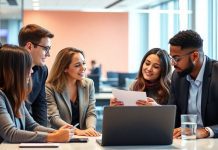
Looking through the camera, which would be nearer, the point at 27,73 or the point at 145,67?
the point at 27,73

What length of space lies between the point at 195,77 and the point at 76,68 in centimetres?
103

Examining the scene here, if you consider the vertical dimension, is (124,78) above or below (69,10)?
below

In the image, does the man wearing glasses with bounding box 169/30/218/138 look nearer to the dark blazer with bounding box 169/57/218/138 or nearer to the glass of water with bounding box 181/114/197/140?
the dark blazer with bounding box 169/57/218/138

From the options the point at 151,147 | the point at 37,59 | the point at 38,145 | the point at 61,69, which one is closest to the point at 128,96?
the point at 151,147

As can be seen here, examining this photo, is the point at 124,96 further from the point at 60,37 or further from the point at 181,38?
the point at 60,37

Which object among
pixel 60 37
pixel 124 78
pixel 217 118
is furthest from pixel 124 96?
pixel 60 37

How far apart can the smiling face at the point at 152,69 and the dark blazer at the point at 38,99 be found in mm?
828

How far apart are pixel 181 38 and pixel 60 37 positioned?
10.3 metres

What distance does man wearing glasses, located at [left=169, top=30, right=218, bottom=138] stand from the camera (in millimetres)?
2828

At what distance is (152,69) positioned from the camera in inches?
138

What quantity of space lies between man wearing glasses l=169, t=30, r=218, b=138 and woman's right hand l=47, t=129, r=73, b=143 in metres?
0.87

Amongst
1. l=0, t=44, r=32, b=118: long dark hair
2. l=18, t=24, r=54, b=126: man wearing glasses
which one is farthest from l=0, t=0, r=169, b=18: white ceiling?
l=0, t=44, r=32, b=118: long dark hair

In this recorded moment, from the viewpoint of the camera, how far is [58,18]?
12883 millimetres

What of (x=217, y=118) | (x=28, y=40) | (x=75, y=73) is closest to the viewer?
(x=217, y=118)
